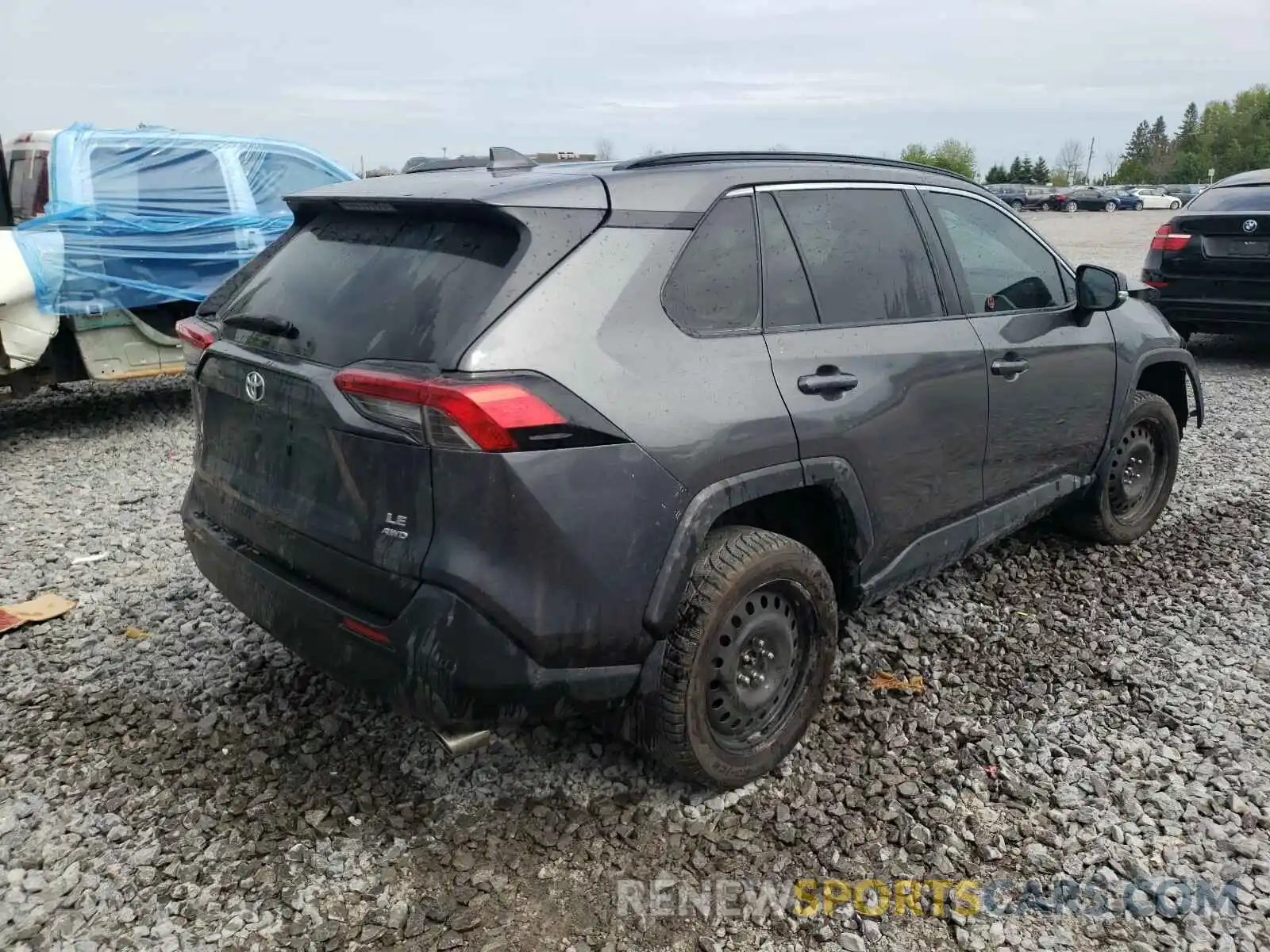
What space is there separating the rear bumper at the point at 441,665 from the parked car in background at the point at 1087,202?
63493 mm

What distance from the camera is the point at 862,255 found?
3.25 m

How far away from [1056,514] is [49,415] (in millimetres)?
7200

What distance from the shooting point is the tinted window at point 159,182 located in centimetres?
670

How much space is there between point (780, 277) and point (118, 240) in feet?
17.8

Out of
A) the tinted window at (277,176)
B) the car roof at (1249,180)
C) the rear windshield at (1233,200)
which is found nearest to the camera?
the tinted window at (277,176)

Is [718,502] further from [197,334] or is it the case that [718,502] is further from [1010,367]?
[197,334]

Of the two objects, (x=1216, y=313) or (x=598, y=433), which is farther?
(x=1216, y=313)

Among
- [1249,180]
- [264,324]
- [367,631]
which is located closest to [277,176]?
[264,324]

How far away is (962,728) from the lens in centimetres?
329

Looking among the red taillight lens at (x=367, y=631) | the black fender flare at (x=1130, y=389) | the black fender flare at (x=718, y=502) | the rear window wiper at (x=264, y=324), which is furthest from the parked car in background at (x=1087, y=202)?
the red taillight lens at (x=367, y=631)

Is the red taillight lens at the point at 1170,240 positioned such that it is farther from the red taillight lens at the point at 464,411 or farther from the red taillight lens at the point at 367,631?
the red taillight lens at the point at 367,631

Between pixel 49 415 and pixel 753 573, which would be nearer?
pixel 753 573

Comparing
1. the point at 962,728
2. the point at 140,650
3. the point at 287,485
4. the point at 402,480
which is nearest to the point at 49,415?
the point at 140,650

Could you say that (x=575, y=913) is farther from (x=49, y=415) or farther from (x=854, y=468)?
(x=49, y=415)
